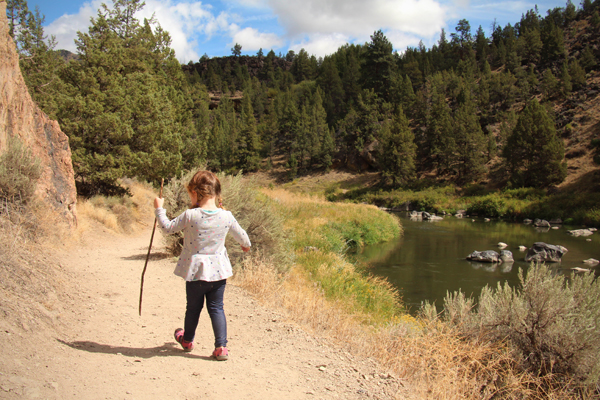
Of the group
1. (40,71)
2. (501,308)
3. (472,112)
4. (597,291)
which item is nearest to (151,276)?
(501,308)

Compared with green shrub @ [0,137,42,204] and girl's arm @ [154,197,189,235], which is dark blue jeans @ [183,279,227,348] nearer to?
girl's arm @ [154,197,189,235]

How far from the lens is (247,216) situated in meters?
8.93

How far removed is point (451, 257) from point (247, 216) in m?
13.7

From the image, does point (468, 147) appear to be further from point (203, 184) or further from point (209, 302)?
point (209, 302)

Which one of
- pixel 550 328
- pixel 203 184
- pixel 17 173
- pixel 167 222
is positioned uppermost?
pixel 17 173

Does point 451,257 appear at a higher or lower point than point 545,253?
lower

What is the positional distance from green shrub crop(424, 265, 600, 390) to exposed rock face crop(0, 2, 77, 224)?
9607mm

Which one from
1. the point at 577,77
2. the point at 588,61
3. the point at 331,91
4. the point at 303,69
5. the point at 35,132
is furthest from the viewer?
the point at 303,69

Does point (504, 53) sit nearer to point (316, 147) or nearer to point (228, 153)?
point (316, 147)

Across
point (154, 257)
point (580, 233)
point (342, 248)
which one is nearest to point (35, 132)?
point (154, 257)

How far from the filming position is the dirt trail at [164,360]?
3.24 meters

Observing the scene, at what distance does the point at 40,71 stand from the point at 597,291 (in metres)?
31.7

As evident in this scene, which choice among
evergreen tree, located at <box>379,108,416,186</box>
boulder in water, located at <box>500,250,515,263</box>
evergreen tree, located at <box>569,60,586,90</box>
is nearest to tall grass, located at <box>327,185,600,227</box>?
evergreen tree, located at <box>379,108,416,186</box>

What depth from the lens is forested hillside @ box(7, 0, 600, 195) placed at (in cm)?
1633
